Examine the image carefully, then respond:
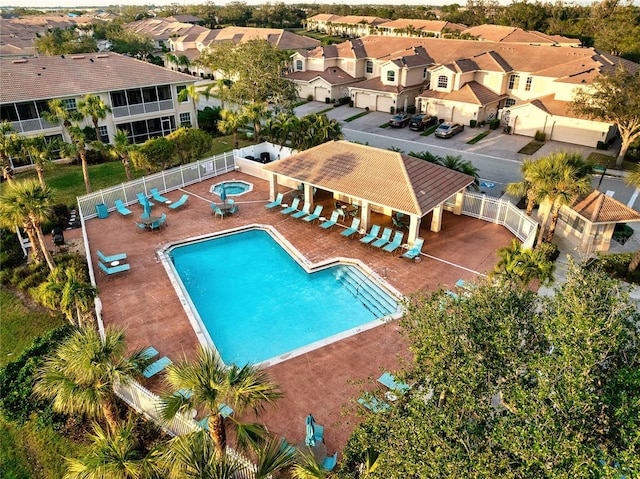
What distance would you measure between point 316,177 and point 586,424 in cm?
1815

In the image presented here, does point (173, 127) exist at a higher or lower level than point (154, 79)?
lower

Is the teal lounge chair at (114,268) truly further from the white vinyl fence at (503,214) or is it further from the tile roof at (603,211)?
the tile roof at (603,211)

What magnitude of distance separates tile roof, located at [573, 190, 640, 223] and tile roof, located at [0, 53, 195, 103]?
30.9m

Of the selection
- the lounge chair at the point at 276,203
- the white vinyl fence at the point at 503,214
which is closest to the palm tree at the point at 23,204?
the lounge chair at the point at 276,203

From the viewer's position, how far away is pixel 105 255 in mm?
21188

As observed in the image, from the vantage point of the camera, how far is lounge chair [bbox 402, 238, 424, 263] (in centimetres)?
2059

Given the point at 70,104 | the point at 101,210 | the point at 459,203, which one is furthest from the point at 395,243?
the point at 70,104

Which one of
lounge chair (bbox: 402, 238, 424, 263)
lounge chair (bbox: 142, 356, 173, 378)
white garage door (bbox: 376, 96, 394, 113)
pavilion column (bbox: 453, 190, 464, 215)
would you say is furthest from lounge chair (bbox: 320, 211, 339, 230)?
white garage door (bbox: 376, 96, 394, 113)

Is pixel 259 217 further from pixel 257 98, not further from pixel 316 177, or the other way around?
pixel 257 98

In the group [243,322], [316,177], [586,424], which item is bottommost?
[243,322]

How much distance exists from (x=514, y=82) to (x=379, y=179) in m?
29.3

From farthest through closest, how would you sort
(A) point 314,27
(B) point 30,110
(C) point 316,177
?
(A) point 314,27, (B) point 30,110, (C) point 316,177

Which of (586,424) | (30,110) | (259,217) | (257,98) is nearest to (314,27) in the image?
(257,98)

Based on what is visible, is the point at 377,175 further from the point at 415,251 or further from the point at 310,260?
the point at 310,260
